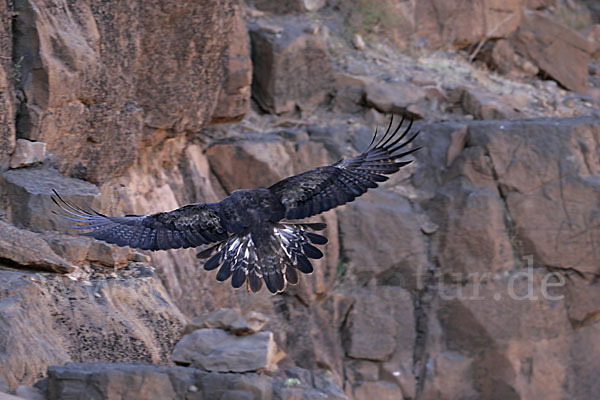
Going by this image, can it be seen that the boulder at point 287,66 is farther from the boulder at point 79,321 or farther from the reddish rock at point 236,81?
the boulder at point 79,321

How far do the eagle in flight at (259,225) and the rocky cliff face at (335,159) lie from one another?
62 cm

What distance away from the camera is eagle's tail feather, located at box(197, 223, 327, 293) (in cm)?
480

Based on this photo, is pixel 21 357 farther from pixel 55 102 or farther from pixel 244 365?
pixel 55 102

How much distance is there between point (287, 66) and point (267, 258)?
506 centimetres

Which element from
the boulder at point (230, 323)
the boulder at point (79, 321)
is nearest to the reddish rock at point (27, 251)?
the boulder at point (79, 321)

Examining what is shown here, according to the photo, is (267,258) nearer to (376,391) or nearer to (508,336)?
(376,391)

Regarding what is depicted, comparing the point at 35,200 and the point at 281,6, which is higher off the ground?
the point at 35,200

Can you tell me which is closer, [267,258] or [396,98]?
[267,258]

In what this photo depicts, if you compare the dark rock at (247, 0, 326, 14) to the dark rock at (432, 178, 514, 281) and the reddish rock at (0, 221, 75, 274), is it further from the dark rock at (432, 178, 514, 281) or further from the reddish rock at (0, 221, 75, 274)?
the reddish rock at (0, 221, 75, 274)

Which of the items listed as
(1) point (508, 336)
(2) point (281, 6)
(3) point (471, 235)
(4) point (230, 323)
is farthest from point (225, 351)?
(2) point (281, 6)

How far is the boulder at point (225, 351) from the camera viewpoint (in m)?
4.62

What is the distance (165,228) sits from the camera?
4.93 meters

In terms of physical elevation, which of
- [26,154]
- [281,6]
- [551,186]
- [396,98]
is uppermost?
[26,154]

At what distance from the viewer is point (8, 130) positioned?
551cm
